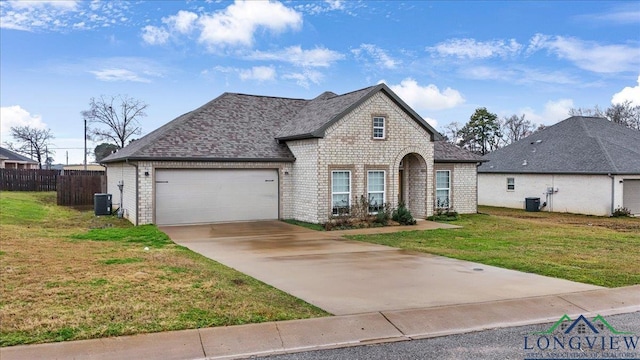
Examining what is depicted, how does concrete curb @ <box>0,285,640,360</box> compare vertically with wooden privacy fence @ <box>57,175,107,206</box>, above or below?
below

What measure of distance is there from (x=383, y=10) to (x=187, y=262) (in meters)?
14.1

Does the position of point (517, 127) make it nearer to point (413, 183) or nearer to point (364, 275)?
point (413, 183)

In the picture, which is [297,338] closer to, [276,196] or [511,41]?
[276,196]

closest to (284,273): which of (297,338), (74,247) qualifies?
(297,338)

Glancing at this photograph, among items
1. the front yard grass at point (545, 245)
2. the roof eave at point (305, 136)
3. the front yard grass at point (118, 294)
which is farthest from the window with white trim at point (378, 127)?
the front yard grass at point (118, 294)

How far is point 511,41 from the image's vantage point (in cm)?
2511

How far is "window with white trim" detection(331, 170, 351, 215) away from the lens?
1934 cm

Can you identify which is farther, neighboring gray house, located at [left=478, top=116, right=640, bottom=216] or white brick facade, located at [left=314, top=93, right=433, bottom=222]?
neighboring gray house, located at [left=478, top=116, right=640, bottom=216]

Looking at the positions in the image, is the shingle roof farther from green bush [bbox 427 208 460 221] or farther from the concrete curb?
the concrete curb

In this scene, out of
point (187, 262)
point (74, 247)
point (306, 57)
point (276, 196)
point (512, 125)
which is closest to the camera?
point (187, 262)

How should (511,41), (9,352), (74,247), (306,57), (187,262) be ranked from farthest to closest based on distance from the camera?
(306,57)
(511,41)
(74,247)
(187,262)
(9,352)

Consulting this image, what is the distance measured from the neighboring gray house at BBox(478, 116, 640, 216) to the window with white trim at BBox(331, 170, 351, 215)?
14.3 metres

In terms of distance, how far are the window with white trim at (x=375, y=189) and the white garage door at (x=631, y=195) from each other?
14204 mm

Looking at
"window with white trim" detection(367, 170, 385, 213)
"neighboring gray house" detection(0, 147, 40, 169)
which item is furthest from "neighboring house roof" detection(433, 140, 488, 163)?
"neighboring gray house" detection(0, 147, 40, 169)
